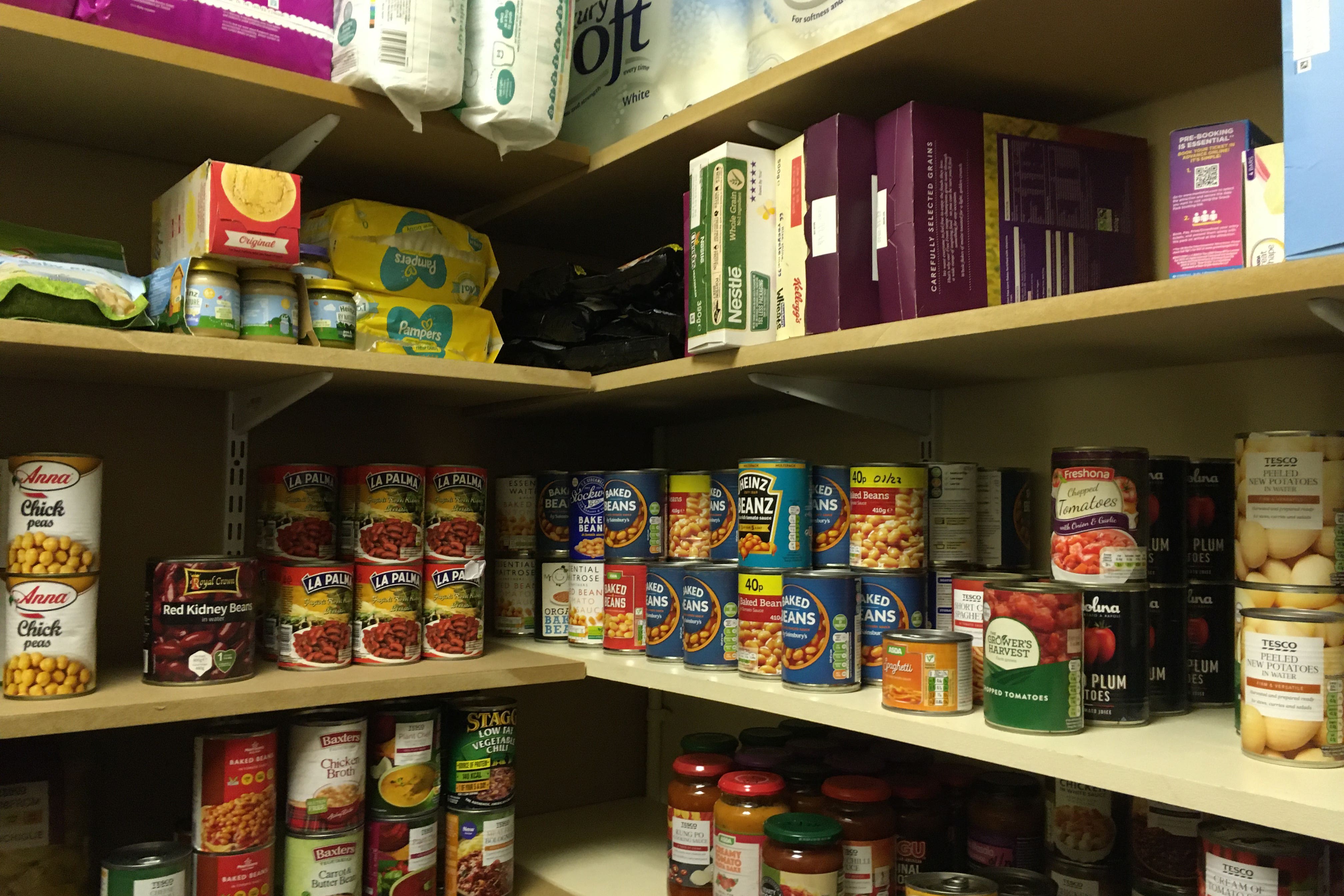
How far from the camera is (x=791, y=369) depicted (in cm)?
146

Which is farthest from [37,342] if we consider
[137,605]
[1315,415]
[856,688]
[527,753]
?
[1315,415]

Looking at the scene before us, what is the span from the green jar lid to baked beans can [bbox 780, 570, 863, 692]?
0.17 metres

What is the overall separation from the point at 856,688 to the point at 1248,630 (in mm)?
522

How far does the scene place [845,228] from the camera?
132 cm

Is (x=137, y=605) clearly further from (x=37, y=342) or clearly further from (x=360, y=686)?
(x=37, y=342)

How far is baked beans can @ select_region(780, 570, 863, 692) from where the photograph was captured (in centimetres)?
132

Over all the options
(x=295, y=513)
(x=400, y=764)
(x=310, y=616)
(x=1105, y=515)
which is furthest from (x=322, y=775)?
(x=1105, y=515)

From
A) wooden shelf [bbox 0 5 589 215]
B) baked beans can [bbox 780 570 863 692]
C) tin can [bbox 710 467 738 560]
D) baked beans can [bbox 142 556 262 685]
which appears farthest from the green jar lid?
wooden shelf [bbox 0 5 589 215]

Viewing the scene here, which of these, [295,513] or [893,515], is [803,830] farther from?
[295,513]

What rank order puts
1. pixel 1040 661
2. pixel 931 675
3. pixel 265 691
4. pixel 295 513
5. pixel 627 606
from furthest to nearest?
pixel 627 606
pixel 295 513
pixel 265 691
pixel 931 675
pixel 1040 661

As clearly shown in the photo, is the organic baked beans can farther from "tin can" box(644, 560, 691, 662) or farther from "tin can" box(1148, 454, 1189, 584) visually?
"tin can" box(1148, 454, 1189, 584)

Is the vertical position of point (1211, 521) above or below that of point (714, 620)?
above

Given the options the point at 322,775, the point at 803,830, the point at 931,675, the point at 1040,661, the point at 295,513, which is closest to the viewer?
the point at 1040,661

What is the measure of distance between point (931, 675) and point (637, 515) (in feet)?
2.30
